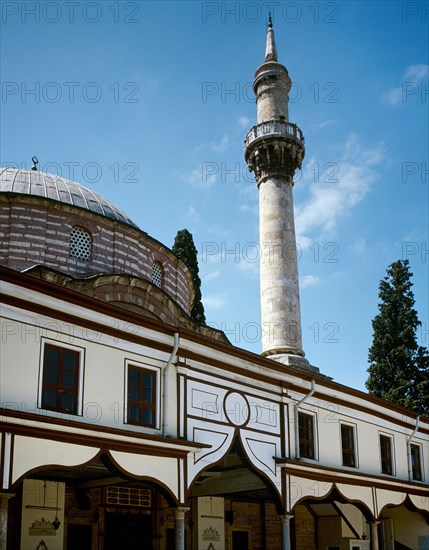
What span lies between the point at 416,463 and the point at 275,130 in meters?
12.8

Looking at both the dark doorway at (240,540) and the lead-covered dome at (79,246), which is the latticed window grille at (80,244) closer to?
the lead-covered dome at (79,246)

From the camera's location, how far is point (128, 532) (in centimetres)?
1520

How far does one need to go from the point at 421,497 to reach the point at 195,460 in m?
10.00

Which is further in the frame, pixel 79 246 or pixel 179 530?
pixel 79 246

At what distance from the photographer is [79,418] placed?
427 inches

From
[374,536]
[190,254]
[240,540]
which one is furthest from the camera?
[190,254]

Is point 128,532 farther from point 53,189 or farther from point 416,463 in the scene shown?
point 53,189

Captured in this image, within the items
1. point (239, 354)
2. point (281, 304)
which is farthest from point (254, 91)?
point (239, 354)

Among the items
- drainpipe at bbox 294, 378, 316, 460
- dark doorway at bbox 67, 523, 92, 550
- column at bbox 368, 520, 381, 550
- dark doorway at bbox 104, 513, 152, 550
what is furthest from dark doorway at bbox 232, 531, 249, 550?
dark doorway at bbox 67, 523, 92, 550

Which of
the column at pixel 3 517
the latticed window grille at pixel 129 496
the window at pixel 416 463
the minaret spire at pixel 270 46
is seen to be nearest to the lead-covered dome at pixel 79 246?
the latticed window grille at pixel 129 496

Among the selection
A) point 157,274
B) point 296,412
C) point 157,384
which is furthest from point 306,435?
point 157,274

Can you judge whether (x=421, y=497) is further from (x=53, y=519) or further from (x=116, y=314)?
(x=116, y=314)

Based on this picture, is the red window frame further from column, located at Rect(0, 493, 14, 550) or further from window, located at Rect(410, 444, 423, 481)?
window, located at Rect(410, 444, 423, 481)

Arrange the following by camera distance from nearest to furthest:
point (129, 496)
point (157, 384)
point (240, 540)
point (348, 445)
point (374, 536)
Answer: point (157, 384)
point (129, 496)
point (374, 536)
point (348, 445)
point (240, 540)
